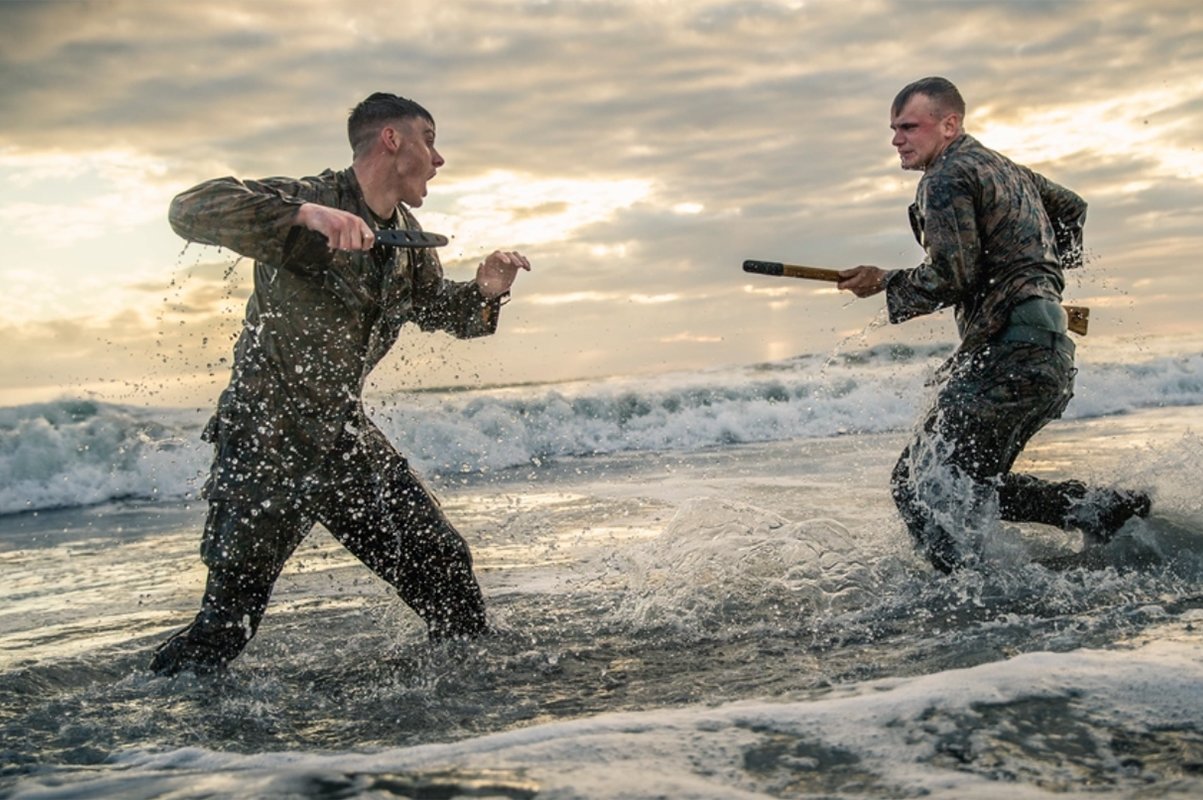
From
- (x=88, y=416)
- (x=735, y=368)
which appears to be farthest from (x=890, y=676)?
(x=735, y=368)

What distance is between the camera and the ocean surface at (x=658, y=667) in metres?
2.63

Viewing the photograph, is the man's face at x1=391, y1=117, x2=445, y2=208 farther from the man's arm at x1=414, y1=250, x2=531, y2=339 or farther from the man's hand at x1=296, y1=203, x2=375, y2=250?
the man's hand at x1=296, y1=203, x2=375, y2=250

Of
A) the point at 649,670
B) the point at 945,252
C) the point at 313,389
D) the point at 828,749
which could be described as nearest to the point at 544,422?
the point at 945,252

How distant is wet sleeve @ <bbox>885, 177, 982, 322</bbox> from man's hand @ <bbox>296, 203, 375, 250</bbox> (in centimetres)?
251

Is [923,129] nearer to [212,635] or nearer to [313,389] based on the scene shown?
[313,389]

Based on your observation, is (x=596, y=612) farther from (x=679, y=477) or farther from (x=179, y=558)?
(x=679, y=477)

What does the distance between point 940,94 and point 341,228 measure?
2950mm

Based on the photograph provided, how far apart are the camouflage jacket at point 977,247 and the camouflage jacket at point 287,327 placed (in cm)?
230

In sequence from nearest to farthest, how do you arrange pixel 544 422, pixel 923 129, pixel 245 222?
1. pixel 245 222
2. pixel 923 129
3. pixel 544 422

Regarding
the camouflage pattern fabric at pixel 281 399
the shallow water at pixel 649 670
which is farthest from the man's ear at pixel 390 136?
the shallow water at pixel 649 670

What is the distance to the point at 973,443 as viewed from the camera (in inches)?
191

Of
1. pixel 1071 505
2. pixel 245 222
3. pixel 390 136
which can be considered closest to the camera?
pixel 245 222

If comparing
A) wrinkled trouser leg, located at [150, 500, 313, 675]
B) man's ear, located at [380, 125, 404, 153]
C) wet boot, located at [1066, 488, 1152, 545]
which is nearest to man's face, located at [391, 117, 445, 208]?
man's ear, located at [380, 125, 404, 153]

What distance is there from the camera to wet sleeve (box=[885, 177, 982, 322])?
4.67 m
